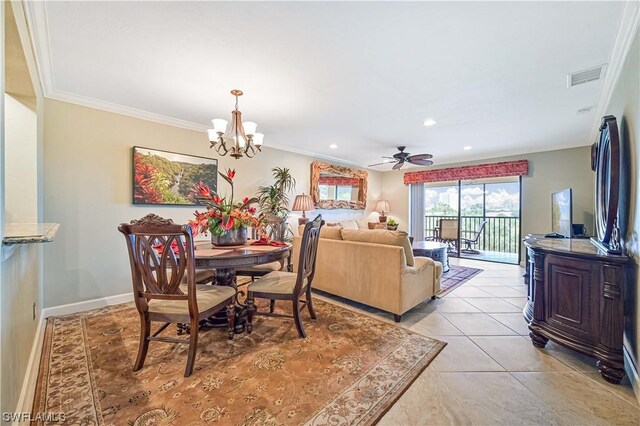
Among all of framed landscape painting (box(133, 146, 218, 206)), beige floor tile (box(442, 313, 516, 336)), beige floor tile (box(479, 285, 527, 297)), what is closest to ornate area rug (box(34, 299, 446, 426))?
beige floor tile (box(442, 313, 516, 336))

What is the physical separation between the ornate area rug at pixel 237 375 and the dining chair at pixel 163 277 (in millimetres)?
199

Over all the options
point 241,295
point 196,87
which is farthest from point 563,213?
point 196,87

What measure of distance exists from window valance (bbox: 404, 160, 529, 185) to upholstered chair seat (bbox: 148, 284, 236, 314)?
5705mm

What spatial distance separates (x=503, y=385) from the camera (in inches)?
65.2

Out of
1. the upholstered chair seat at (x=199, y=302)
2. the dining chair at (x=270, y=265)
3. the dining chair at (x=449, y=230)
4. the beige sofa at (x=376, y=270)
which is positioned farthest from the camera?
the dining chair at (x=449, y=230)

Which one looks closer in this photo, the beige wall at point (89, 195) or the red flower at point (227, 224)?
the red flower at point (227, 224)

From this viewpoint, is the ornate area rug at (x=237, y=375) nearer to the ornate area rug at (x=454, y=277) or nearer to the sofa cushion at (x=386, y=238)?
the sofa cushion at (x=386, y=238)

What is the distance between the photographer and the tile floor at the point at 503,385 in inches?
55.1

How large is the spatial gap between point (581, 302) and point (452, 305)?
1340 millimetres

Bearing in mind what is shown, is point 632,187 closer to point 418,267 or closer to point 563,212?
point 418,267

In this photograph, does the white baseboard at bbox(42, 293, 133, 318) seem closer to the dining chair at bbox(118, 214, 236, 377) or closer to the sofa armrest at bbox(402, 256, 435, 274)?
the dining chair at bbox(118, 214, 236, 377)

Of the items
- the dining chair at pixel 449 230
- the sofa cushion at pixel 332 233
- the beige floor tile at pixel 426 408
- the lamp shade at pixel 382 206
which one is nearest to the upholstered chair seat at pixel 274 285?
the sofa cushion at pixel 332 233

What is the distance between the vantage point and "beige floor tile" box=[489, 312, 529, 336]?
242 centimetres

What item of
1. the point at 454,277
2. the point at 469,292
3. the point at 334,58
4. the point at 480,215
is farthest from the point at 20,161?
the point at 480,215
